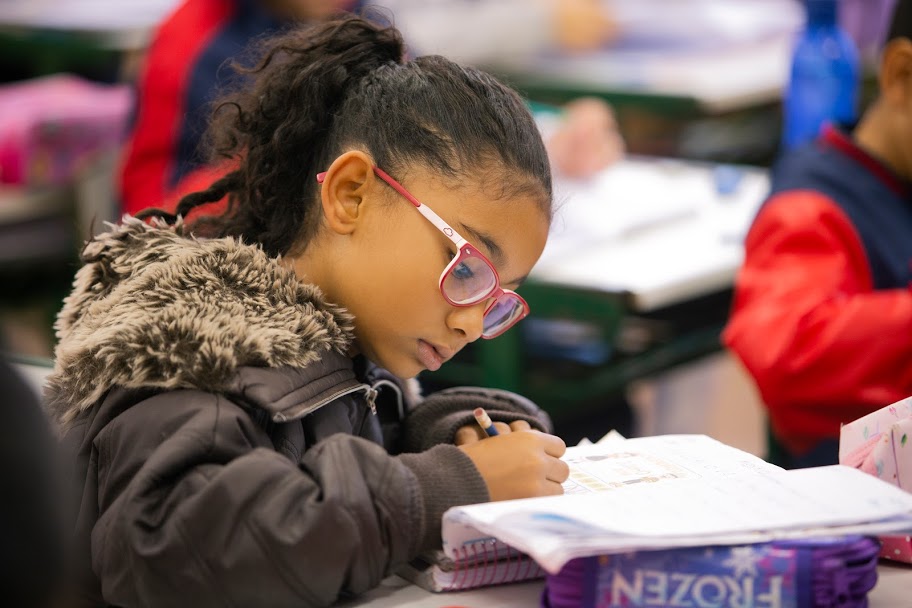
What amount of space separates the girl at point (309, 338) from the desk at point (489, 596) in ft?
0.12

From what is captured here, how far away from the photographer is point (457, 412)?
1.33m

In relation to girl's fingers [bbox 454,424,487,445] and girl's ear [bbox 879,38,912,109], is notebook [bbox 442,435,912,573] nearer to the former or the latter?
girl's fingers [bbox 454,424,487,445]

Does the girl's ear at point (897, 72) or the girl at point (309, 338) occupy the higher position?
the girl's ear at point (897, 72)

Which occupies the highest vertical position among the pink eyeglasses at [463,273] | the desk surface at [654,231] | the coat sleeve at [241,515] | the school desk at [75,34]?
the pink eyeglasses at [463,273]

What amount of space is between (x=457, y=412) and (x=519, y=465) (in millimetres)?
260

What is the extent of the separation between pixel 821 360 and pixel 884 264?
0.23 metres

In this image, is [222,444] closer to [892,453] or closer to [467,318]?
[467,318]

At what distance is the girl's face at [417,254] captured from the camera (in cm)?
119

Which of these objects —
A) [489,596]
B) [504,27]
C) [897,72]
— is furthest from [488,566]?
[504,27]

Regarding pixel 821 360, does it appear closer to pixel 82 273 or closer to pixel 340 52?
pixel 340 52

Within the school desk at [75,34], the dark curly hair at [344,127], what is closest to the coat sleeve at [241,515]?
the dark curly hair at [344,127]

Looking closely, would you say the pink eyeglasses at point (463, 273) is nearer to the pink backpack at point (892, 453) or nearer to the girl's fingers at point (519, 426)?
the girl's fingers at point (519, 426)

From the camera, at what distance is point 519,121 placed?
126 cm

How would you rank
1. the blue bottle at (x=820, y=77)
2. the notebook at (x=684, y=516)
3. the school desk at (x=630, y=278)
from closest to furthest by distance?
the notebook at (x=684, y=516) → the school desk at (x=630, y=278) → the blue bottle at (x=820, y=77)
